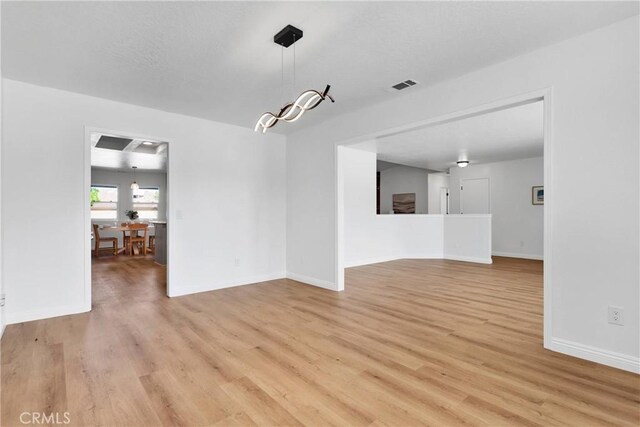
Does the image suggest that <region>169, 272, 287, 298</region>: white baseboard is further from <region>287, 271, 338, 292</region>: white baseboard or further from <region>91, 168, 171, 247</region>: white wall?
<region>91, 168, 171, 247</region>: white wall

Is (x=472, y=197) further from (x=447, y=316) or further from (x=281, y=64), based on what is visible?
(x=281, y=64)

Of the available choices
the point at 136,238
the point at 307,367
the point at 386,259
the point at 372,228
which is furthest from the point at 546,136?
the point at 136,238

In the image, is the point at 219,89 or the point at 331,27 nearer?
the point at 331,27

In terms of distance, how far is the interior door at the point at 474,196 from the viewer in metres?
8.98

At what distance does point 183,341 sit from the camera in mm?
2871

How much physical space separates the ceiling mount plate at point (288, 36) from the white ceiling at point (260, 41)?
0.05 metres

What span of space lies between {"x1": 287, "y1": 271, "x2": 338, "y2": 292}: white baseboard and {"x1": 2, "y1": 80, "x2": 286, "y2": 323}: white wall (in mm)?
244

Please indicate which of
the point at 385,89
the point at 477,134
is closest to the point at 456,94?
the point at 385,89

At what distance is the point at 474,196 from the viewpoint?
9.21 meters

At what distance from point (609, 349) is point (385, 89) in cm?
306

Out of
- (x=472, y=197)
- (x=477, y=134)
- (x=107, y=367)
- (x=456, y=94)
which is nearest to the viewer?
(x=107, y=367)

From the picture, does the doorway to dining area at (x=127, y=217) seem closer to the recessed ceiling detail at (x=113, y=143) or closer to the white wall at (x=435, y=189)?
the recessed ceiling detail at (x=113, y=143)

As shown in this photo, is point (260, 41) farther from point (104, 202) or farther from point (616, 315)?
point (104, 202)

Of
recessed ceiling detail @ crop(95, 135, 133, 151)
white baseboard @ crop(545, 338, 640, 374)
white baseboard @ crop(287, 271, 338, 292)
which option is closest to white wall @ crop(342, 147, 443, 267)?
white baseboard @ crop(287, 271, 338, 292)
